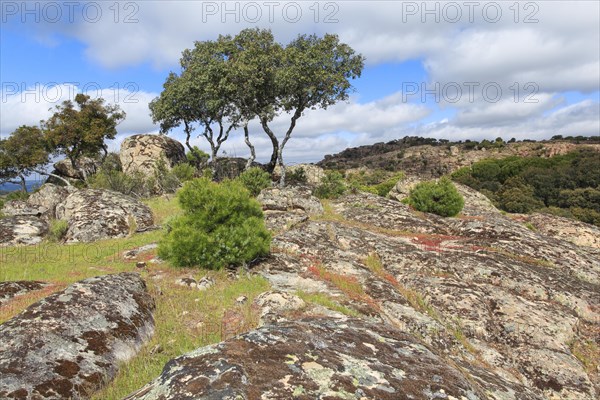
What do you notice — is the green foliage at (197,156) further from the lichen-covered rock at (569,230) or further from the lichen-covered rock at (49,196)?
the lichen-covered rock at (569,230)

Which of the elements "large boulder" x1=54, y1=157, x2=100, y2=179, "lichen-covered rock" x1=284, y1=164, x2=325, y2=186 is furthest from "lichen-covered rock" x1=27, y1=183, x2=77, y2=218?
"lichen-covered rock" x1=284, y1=164, x2=325, y2=186

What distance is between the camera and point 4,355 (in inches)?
218

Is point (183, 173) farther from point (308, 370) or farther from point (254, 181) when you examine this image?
point (308, 370)

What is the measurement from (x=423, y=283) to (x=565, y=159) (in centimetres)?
9157

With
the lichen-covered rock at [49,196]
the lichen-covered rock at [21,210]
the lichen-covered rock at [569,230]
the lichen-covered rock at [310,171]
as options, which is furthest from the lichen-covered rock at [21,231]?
the lichen-covered rock at [569,230]

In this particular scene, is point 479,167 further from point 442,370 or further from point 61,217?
point 442,370

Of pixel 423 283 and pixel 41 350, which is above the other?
pixel 41 350

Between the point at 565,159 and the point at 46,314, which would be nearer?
the point at 46,314

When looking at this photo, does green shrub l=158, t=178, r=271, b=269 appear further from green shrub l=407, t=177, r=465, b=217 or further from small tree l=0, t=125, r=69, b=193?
small tree l=0, t=125, r=69, b=193

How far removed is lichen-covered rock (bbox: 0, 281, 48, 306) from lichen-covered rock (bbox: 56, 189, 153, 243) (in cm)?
742

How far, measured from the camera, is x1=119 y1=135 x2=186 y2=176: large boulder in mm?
37562

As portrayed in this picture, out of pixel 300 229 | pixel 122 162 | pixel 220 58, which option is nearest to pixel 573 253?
pixel 300 229

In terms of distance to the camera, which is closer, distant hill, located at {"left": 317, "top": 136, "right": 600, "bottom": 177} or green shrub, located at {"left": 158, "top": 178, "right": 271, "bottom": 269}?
green shrub, located at {"left": 158, "top": 178, "right": 271, "bottom": 269}

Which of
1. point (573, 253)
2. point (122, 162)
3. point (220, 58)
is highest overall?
point (220, 58)
